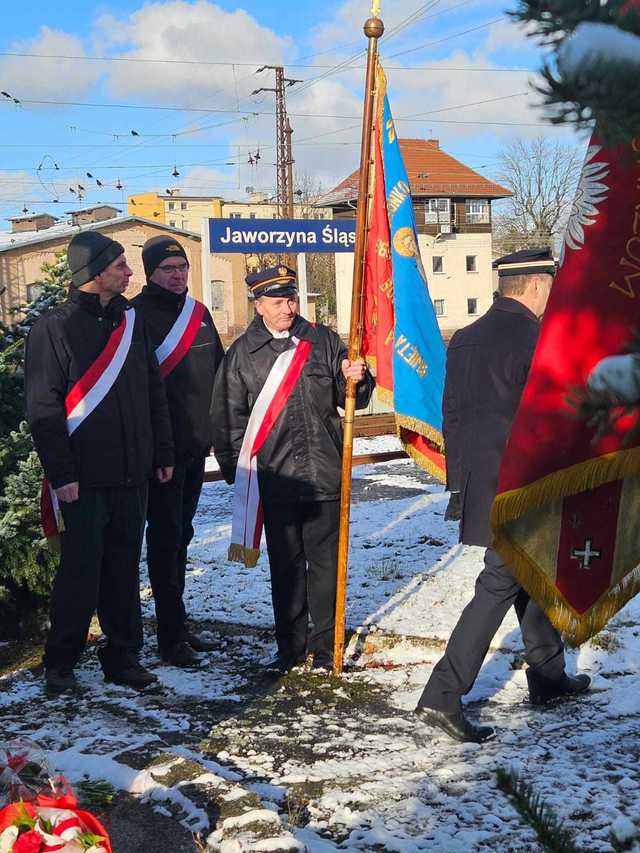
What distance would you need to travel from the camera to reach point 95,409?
4.95 m

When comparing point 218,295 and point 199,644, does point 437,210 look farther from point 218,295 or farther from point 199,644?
point 199,644

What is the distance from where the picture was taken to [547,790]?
355 centimetres

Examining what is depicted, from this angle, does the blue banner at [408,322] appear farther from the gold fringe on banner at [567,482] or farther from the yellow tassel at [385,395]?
the gold fringe on banner at [567,482]

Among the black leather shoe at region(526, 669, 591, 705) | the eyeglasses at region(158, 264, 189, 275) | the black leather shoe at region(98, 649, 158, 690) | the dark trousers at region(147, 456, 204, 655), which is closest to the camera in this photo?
the black leather shoe at region(526, 669, 591, 705)

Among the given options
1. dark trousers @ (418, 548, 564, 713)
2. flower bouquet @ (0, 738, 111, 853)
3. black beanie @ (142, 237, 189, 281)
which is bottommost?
dark trousers @ (418, 548, 564, 713)

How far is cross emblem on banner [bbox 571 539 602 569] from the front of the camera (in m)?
2.32

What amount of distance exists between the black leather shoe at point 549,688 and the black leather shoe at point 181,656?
6.16ft

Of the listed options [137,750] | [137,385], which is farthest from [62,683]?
[137,385]

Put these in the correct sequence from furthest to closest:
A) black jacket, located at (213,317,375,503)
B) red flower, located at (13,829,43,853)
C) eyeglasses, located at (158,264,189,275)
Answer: eyeglasses, located at (158,264,189,275), black jacket, located at (213,317,375,503), red flower, located at (13,829,43,853)

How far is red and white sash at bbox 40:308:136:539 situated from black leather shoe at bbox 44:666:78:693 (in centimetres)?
66

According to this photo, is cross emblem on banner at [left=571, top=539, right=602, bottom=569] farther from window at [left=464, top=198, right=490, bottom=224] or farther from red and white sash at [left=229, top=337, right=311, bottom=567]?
window at [left=464, top=198, right=490, bottom=224]

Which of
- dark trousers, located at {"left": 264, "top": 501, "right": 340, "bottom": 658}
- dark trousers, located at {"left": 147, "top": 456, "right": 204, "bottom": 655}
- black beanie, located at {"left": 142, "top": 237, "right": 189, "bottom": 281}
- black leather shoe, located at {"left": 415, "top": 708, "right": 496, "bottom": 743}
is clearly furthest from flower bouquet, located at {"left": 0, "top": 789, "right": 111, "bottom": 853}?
black beanie, located at {"left": 142, "top": 237, "right": 189, "bottom": 281}

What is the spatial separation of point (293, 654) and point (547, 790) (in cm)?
209

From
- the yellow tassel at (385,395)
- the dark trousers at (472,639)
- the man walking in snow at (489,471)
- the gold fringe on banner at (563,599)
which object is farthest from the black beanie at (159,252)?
the gold fringe on banner at (563,599)
